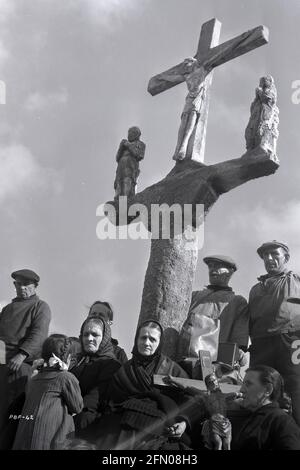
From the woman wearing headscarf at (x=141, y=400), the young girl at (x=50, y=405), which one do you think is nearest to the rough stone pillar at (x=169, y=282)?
the woman wearing headscarf at (x=141, y=400)

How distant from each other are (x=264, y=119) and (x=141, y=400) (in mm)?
3868

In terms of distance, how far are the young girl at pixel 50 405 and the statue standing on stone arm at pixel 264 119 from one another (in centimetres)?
347

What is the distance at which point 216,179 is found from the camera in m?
7.42

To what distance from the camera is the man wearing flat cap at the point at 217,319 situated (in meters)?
5.88

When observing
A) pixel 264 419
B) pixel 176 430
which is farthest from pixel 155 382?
pixel 264 419

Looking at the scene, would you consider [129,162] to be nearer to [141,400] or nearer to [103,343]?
[103,343]

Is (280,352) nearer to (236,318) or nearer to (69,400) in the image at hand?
(236,318)

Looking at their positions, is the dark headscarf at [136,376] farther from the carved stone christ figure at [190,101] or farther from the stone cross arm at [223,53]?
the stone cross arm at [223,53]

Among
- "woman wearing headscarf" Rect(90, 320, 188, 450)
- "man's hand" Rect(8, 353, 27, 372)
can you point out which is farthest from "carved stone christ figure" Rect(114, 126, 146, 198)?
"woman wearing headscarf" Rect(90, 320, 188, 450)

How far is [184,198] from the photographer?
7535 mm

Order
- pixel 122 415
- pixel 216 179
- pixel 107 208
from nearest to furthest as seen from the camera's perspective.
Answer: pixel 122 415 → pixel 216 179 → pixel 107 208

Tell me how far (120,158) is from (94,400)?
14.5 ft

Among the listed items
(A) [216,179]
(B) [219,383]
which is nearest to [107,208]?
(A) [216,179]

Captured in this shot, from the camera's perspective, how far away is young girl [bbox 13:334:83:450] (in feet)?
15.1
